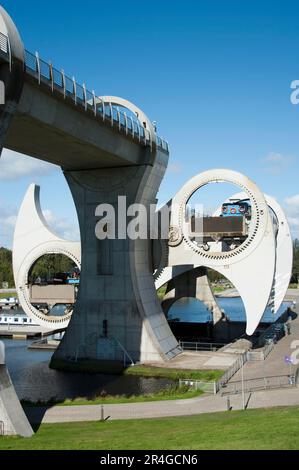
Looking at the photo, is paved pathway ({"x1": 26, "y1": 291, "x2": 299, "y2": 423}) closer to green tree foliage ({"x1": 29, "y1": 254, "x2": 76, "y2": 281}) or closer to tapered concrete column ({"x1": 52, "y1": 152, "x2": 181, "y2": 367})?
tapered concrete column ({"x1": 52, "y1": 152, "x2": 181, "y2": 367})

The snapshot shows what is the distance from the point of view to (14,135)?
25719mm

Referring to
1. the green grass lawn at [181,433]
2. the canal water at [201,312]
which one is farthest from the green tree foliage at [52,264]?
the green grass lawn at [181,433]

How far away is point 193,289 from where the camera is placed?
4575 cm

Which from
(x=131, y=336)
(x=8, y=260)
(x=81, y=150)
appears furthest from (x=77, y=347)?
(x=8, y=260)

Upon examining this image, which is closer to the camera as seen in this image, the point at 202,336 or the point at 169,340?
the point at 169,340

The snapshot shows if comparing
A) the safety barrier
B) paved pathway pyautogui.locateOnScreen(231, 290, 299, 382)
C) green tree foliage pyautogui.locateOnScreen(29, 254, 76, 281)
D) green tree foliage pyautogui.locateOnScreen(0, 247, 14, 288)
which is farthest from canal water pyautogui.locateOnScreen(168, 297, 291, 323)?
green tree foliage pyautogui.locateOnScreen(0, 247, 14, 288)

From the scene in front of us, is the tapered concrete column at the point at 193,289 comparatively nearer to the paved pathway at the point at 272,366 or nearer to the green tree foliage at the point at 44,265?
the paved pathway at the point at 272,366

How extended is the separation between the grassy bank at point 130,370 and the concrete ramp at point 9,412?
43.7ft

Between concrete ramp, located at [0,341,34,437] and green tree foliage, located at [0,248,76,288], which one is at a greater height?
green tree foliage, located at [0,248,76,288]

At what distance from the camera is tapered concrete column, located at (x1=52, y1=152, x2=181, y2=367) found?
110 feet

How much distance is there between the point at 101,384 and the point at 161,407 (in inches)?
327

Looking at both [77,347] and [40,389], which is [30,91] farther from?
[77,347]

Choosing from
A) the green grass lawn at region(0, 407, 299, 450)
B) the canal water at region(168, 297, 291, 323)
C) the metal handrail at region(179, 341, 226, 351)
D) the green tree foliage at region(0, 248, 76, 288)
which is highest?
the green tree foliage at region(0, 248, 76, 288)

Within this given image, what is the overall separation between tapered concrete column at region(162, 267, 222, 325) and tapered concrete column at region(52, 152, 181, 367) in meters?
9.91
